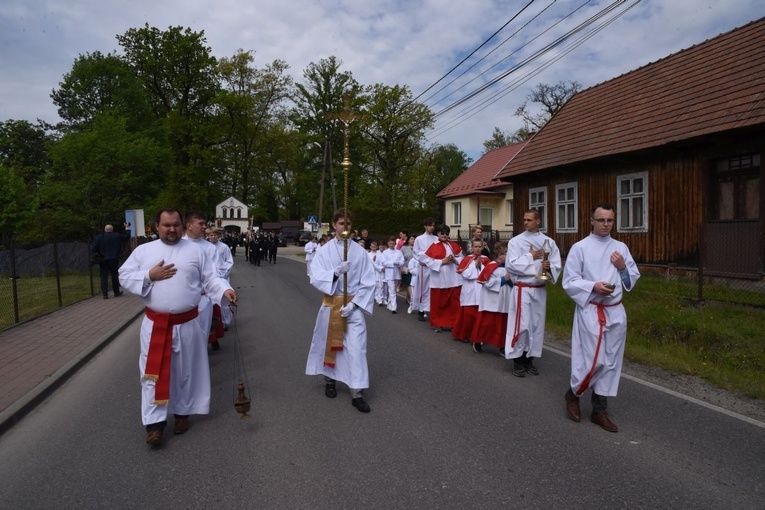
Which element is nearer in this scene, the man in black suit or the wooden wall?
the wooden wall

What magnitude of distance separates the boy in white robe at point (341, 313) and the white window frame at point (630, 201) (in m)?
11.9

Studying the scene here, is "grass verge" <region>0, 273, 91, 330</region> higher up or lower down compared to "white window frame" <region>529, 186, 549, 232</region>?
lower down

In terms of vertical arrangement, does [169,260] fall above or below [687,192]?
below

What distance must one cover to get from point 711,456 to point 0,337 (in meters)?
9.97

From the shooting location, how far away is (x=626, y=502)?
11.6 ft

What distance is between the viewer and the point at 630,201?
16.0 meters

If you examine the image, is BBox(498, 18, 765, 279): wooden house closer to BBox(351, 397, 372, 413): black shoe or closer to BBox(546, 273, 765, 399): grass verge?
BBox(546, 273, 765, 399): grass verge

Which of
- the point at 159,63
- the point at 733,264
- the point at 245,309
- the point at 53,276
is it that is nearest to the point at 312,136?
the point at 159,63

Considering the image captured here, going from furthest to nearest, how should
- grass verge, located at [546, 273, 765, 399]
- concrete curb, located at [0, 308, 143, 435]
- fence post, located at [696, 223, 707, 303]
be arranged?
1. fence post, located at [696, 223, 707, 303]
2. grass verge, located at [546, 273, 765, 399]
3. concrete curb, located at [0, 308, 143, 435]

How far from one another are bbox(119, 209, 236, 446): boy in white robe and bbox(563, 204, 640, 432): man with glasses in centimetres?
303

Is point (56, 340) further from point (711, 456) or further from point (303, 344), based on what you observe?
point (711, 456)

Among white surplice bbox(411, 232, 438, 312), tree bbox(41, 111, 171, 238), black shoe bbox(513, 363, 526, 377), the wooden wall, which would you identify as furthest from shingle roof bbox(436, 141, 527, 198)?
black shoe bbox(513, 363, 526, 377)

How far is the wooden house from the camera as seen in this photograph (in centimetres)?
1185

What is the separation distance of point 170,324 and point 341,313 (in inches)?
64.9
